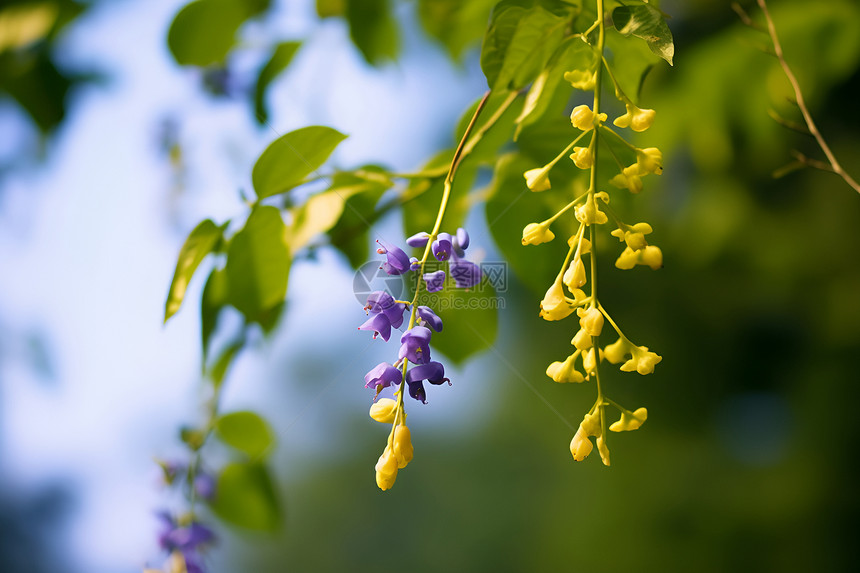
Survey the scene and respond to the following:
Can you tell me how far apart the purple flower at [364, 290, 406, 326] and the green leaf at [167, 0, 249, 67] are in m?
0.45

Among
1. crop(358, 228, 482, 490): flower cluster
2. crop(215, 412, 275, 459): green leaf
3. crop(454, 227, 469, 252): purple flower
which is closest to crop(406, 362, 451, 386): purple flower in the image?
crop(358, 228, 482, 490): flower cluster

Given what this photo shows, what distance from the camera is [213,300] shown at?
0.59m

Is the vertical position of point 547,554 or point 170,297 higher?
point 170,297

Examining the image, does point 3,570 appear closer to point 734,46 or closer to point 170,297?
point 170,297

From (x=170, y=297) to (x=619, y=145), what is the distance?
377mm

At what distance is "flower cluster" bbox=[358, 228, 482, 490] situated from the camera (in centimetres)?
35

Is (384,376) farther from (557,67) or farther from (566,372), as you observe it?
(557,67)

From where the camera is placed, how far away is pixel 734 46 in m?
1.20

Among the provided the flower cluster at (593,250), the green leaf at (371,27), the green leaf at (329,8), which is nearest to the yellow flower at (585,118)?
the flower cluster at (593,250)

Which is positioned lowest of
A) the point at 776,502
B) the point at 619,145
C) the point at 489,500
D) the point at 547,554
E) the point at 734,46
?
the point at 489,500

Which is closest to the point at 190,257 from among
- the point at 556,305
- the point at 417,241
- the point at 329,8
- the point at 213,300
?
the point at 213,300

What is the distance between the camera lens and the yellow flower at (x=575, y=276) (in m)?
0.35

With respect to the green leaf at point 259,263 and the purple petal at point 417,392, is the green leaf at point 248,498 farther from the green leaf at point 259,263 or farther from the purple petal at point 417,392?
the purple petal at point 417,392

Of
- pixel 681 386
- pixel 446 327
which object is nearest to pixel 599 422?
pixel 446 327
